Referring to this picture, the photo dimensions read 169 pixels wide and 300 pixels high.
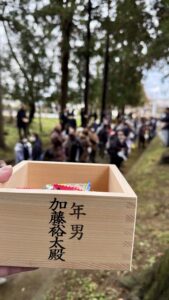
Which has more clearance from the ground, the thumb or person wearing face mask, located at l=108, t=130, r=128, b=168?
the thumb

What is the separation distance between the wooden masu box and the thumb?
192mm

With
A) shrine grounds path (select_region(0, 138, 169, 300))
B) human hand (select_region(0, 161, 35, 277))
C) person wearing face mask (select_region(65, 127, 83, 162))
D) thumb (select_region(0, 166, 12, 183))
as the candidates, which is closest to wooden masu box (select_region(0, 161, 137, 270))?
human hand (select_region(0, 161, 35, 277))

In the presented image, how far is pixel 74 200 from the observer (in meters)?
Result: 1.68

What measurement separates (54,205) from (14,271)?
15.0 inches

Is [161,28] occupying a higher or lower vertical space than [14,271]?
higher

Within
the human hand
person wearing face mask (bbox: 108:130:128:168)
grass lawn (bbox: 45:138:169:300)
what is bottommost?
grass lawn (bbox: 45:138:169:300)

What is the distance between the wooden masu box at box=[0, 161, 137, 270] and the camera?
5.48ft

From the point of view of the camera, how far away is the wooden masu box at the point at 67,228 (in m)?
1.67

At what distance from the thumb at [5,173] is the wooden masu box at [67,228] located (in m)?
0.19

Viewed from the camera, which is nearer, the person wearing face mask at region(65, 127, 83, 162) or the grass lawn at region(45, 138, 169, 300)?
the grass lawn at region(45, 138, 169, 300)

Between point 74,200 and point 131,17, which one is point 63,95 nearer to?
point 131,17

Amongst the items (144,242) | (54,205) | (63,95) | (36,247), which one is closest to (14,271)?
(36,247)

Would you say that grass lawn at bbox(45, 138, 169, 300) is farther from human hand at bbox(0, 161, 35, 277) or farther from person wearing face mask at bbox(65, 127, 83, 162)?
human hand at bbox(0, 161, 35, 277)

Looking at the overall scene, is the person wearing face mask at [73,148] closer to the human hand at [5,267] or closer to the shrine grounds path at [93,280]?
the shrine grounds path at [93,280]
